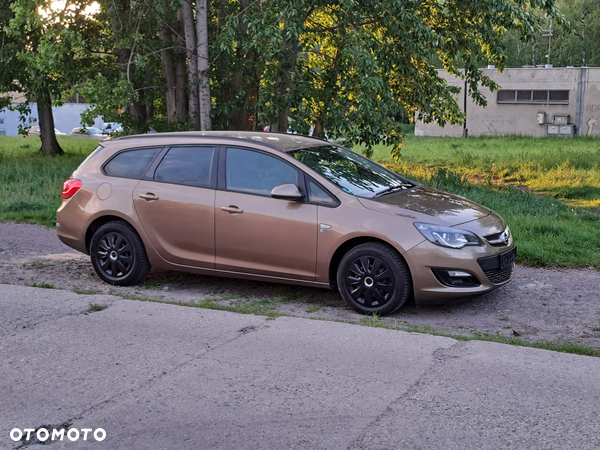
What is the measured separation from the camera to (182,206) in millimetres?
7371

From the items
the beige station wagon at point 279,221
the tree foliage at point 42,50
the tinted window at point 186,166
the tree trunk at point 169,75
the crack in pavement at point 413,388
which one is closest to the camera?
the crack in pavement at point 413,388

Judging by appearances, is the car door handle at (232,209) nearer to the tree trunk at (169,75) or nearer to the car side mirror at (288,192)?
the car side mirror at (288,192)

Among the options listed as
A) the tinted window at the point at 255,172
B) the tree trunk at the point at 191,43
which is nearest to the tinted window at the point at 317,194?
the tinted window at the point at 255,172

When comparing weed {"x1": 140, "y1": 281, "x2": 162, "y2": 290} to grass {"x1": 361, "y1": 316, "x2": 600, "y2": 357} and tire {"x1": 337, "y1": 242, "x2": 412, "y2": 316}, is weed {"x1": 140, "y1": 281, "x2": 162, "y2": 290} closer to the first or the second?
tire {"x1": 337, "y1": 242, "x2": 412, "y2": 316}

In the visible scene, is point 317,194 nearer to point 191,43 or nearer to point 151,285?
point 151,285

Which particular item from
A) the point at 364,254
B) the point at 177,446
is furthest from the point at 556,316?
the point at 177,446

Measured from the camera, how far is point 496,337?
19.6 ft

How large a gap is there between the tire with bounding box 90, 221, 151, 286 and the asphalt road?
5.67 feet

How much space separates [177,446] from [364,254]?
3214mm

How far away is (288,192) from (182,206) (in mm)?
1236

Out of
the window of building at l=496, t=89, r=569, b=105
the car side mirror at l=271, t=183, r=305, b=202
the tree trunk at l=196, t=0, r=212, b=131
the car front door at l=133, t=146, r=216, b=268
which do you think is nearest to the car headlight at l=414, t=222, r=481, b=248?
the car side mirror at l=271, t=183, r=305, b=202

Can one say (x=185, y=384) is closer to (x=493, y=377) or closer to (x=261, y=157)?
(x=493, y=377)

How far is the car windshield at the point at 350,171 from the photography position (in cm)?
708

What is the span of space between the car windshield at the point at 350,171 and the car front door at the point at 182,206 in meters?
0.98
